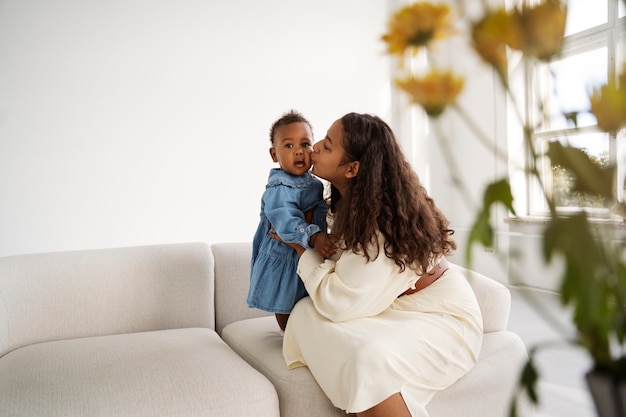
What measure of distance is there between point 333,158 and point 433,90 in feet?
4.71

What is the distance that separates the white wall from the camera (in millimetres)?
4438

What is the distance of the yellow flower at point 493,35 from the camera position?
0.30m

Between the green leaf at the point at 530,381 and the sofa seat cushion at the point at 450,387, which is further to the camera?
the sofa seat cushion at the point at 450,387

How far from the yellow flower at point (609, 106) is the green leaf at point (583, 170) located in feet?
0.08

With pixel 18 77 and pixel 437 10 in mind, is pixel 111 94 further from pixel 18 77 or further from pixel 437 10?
pixel 437 10

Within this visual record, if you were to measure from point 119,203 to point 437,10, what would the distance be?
188 inches

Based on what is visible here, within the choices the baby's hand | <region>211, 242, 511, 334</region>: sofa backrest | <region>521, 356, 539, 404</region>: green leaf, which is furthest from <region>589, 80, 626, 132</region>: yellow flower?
<region>211, 242, 511, 334</region>: sofa backrest

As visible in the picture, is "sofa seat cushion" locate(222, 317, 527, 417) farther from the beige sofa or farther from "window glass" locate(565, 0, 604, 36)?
"window glass" locate(565, 0, 604, 36)

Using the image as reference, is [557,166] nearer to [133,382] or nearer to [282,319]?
[133,382]

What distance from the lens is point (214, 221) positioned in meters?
5.16

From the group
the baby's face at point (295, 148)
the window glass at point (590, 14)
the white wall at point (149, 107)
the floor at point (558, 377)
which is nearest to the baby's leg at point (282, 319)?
the baby's face at point (295, 148)

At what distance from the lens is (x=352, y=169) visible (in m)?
1.77

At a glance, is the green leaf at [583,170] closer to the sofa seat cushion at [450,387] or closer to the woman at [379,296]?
the woman at [379,296]

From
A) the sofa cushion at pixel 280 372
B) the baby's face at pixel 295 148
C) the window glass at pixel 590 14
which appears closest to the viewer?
the sofa cushion at pixel 280 372
